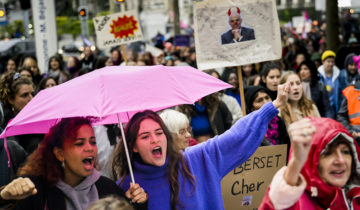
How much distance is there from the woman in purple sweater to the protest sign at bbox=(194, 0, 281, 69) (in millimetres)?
2010

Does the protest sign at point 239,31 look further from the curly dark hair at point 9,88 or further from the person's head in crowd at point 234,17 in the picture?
the curly dark hair at point 9,88

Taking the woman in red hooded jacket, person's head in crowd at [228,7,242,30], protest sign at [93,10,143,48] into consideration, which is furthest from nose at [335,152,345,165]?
protest sign at [93,10,143,48]

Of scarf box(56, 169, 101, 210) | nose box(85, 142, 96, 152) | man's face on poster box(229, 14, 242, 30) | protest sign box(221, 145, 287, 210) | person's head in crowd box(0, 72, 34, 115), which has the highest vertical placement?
man's face on poster box(229, 14, 242, 30)

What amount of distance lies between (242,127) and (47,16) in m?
10.9

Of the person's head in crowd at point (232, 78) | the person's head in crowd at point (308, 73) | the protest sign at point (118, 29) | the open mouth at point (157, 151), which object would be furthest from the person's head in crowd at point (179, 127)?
the person's head in crowd at point (308, 73)

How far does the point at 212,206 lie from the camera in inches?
155

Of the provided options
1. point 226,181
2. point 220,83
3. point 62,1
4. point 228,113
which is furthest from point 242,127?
point 62,1

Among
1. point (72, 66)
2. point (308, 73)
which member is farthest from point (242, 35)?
point (72, 66)

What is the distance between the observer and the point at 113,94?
3.54 meters

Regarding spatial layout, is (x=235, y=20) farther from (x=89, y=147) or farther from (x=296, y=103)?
(x=89, y=147)

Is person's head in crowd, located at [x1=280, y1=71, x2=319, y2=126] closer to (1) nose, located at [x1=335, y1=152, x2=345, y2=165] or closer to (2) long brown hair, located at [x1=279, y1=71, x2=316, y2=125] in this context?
(2) long brown hair, located at [x1=279, y1=71, x2=316, y2=125]

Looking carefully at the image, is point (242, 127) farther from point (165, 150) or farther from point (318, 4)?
point (318, 4)

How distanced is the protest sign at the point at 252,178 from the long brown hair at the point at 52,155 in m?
1.95

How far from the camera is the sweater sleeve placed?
3.81 meters
